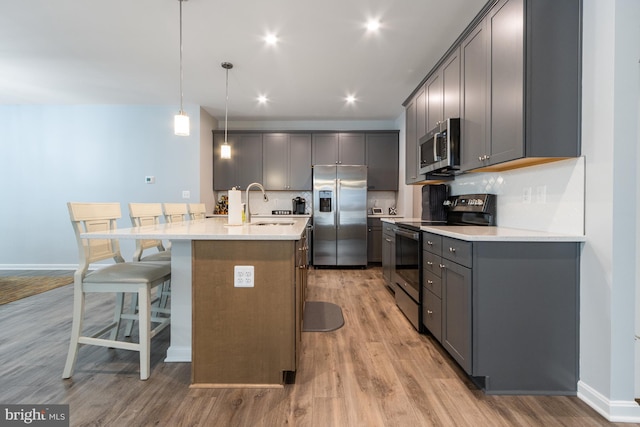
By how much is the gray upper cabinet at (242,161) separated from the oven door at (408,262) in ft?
9.89

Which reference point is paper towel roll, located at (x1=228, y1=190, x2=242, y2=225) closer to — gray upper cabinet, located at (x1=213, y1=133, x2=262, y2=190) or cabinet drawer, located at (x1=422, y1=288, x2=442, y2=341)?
cabinet drawer, located at (x1=422, y1=288, x2=442, y2=341)

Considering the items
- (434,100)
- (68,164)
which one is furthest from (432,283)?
(68,164)

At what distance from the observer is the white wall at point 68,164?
14.7 feet

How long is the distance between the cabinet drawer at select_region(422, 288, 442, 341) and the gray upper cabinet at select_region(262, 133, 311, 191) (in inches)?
127

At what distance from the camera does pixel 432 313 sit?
6.92 ft

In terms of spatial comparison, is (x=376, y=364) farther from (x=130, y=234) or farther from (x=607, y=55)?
(x=607, y=55)

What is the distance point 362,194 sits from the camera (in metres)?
4.63

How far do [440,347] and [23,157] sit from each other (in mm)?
6345

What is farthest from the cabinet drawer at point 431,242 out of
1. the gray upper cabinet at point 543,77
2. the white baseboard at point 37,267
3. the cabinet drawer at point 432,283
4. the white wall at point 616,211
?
the white baseboard at point 37,267

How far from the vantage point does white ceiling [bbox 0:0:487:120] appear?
228 centimetres

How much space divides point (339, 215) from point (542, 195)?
3.02 metres

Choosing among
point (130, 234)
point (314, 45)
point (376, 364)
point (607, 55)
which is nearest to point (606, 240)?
point (607, 55)

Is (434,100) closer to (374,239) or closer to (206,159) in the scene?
(374,239)

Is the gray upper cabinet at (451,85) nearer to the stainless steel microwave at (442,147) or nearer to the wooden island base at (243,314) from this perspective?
the stainless steel microwave at (442,147)
